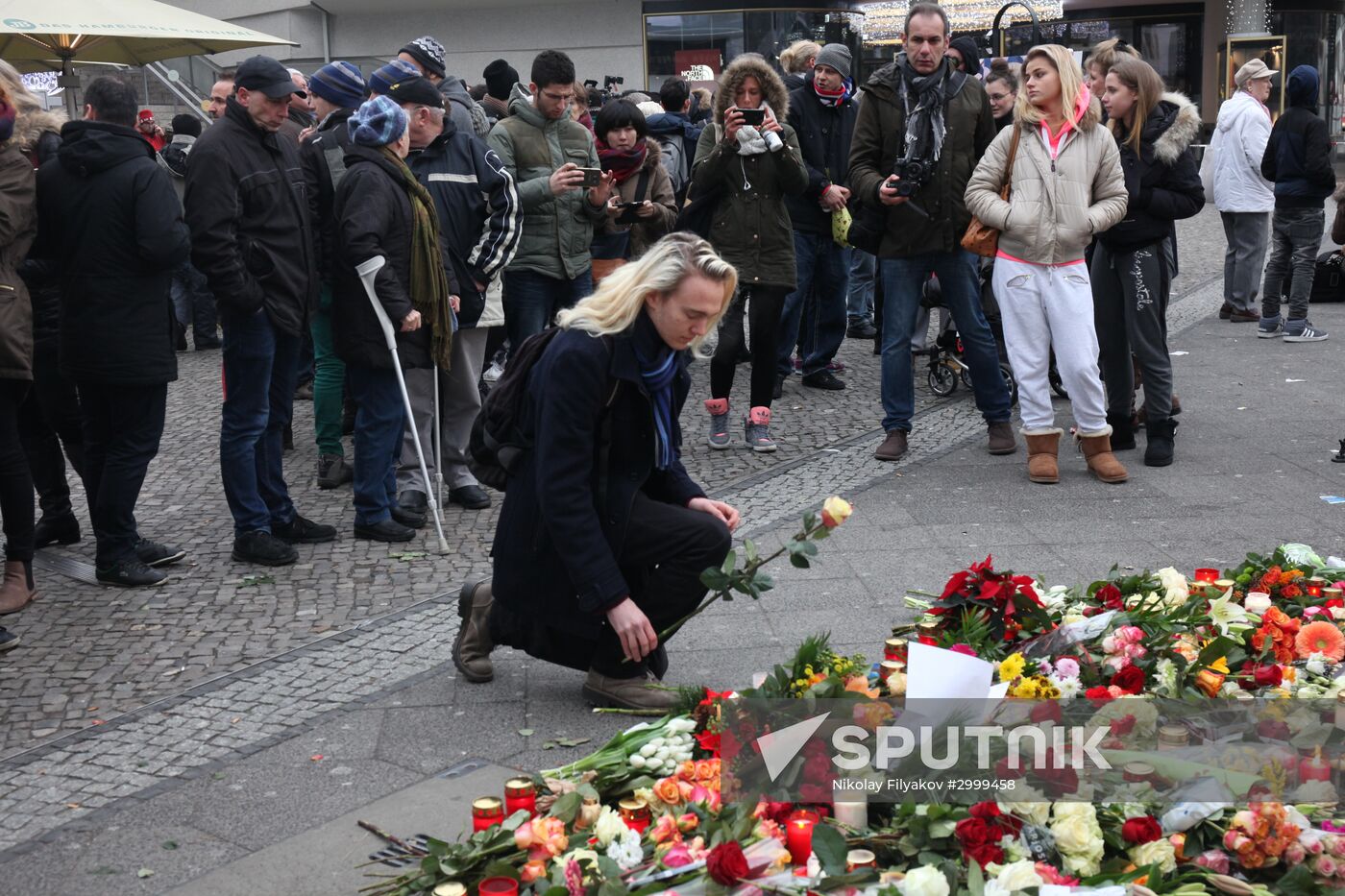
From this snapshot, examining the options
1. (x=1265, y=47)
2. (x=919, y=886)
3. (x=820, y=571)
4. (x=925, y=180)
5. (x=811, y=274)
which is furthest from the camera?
(x=1265, y=47)

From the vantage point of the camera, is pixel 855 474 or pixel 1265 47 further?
pixel 1265 47

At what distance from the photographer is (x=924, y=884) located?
2.79 metres

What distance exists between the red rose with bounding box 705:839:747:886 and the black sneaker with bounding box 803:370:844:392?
7.06 m

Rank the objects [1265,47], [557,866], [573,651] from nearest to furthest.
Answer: [557,866], [573,651], [1265,47]

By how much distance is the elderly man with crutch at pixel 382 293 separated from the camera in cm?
626

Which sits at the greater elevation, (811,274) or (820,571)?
(811,274)

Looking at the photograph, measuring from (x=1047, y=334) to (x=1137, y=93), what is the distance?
52.9 inches

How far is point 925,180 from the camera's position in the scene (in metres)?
7.45

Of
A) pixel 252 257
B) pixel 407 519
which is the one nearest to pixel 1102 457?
pixel 407 519

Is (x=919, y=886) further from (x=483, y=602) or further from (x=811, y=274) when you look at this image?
(x=811, y=274)

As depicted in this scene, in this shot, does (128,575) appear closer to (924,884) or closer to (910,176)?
(924,884)

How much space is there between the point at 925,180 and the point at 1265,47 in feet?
70.2

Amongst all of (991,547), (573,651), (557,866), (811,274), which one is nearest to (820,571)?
(991,547)

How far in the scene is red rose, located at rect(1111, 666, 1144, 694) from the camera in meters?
3.64
